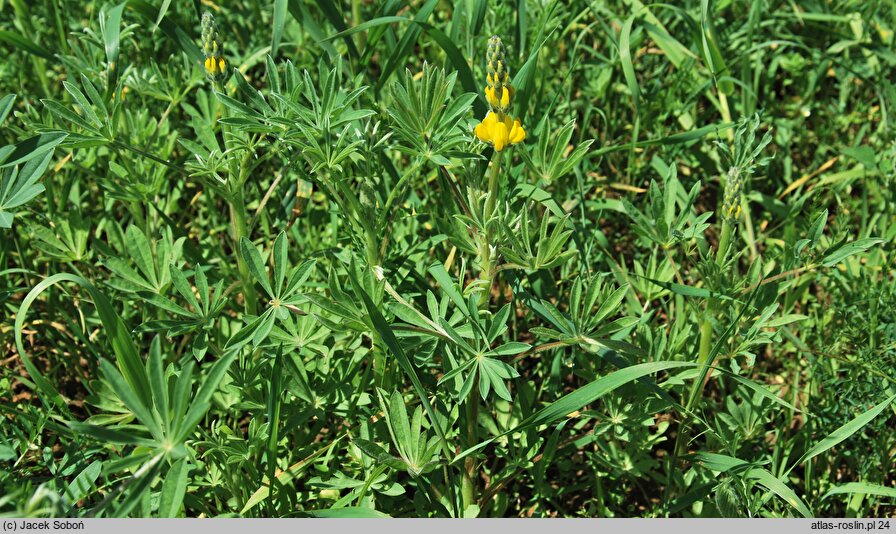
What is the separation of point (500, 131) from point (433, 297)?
0.45m

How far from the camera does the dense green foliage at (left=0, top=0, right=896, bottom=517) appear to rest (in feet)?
6.36

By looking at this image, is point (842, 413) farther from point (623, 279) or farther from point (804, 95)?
point (804, 95)

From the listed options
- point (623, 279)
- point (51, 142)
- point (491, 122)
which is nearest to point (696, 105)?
point (623, 279)

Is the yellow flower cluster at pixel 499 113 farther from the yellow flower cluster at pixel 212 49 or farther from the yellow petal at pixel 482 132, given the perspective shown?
the yellow flower cluster at pixel 212 49

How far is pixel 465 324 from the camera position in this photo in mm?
2057

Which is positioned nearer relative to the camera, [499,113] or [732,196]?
[499,113]

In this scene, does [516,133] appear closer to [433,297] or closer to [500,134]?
[500,134]

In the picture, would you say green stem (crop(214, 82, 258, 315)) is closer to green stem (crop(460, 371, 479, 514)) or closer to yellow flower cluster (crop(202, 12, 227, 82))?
yellow flower cluster (crop(202, 12, 227, 82))

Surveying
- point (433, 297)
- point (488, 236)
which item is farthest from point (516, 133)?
point (433, 297)

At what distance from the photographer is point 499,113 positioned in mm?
1813

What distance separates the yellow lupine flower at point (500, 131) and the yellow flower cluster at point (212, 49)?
0.72 meters

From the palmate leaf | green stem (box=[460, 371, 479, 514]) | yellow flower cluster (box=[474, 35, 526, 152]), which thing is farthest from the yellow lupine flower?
the palmate leaf

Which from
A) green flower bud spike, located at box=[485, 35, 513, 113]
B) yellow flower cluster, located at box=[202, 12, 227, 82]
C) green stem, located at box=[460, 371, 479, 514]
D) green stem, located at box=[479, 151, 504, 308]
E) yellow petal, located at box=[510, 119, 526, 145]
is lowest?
green stem, located at box=[460, 371, 479, 514]

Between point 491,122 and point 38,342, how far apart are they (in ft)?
5.91
